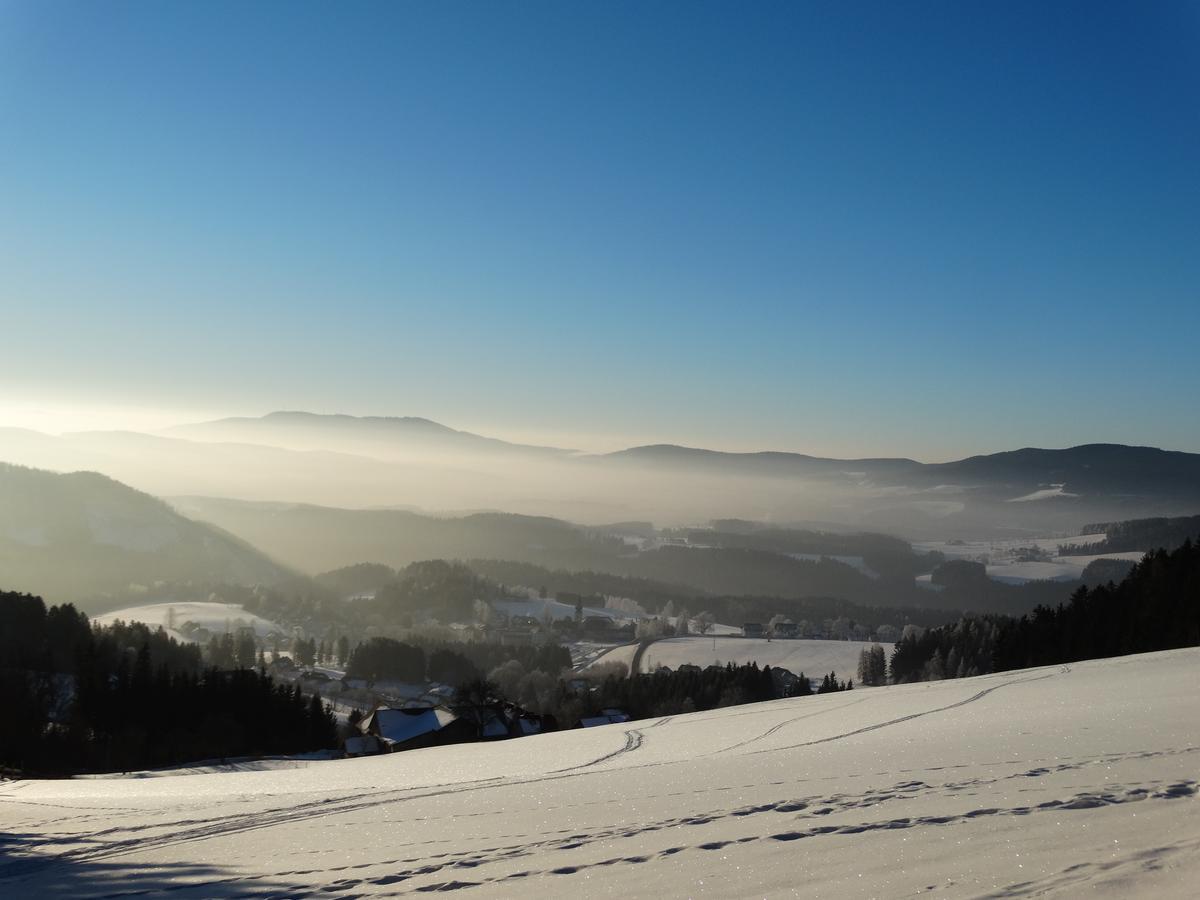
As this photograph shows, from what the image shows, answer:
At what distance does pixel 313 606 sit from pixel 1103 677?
149 metres

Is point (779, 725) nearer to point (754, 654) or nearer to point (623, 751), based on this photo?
point (623, 751)

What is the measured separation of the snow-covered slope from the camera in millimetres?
6414

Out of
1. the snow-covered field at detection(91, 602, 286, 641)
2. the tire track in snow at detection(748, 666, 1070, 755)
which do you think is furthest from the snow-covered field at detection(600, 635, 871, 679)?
the tire track in snow at detection(748, 666, 1070, 755)

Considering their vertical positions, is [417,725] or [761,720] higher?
[761,720]

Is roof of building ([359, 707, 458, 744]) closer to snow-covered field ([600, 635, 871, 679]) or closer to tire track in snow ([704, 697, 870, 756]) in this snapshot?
tire track in snow ([704, 697, 870, 756])

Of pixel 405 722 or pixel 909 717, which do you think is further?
pixel 405 722

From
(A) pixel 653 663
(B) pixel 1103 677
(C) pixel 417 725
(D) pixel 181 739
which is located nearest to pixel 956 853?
(B) pixel 1103 677

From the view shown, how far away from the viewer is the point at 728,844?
7.60 metres

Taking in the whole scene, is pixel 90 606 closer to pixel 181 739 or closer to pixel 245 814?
pixel 181 739

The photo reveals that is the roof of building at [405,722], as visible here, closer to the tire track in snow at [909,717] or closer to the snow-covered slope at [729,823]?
the snow-covered slope at [729,823]

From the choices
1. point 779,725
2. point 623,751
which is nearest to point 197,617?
point 623,751

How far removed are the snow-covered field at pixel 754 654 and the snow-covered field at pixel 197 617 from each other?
60132mm

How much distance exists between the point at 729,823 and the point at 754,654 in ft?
329

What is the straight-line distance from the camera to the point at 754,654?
342 feet
